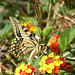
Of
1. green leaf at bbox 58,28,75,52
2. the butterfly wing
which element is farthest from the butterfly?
green leaf at bbox 58,28,75,52

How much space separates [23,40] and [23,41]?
0.01m

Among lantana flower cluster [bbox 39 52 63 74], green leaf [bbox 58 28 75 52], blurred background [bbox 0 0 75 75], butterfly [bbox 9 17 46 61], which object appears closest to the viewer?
lantana flower cluster [bbox 39 52 63 74]

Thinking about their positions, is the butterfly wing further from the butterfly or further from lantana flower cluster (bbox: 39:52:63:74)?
lantana flower cluster (bbox: 39:52:63:74)

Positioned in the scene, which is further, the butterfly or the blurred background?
the blurred background

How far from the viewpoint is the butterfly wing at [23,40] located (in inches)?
50.8

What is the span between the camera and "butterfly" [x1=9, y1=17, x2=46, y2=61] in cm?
129

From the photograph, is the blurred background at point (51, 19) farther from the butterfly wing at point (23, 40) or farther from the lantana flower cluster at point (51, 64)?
the lantana flower cluster at point (51, 64)

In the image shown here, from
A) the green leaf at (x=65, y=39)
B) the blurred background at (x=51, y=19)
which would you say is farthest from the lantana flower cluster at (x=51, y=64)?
the blurred background at (x=51, y=19)

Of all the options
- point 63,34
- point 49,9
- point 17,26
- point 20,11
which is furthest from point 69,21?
point 20,11

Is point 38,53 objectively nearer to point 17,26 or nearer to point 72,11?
point 17,26

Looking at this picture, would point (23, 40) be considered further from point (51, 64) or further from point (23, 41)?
point (51, 64)

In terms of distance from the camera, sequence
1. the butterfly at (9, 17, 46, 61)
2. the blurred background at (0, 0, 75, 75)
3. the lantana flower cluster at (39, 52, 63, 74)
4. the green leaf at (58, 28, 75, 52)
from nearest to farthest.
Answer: the lantana flower cluster at (39, 52, 63, 74)
the green leaf at (58, 28, 75, 52)
the butterfly at (9, 17, 46, 61)
the blurred background at (0, 0, 75, 75)

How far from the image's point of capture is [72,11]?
1.74 meters

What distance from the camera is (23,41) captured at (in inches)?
53.0
